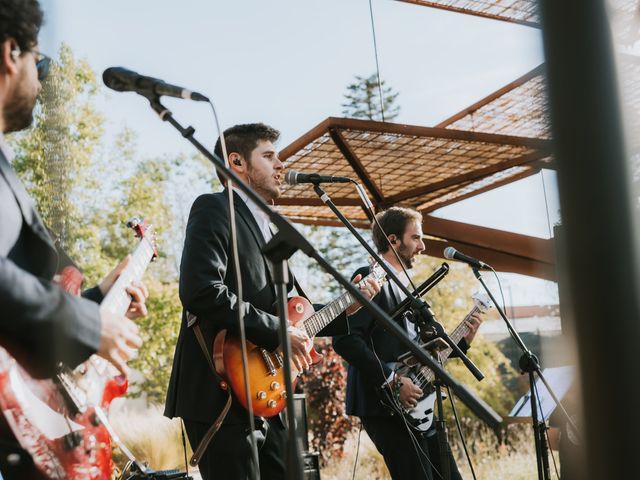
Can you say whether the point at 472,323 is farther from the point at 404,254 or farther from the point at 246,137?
the point at 246,137

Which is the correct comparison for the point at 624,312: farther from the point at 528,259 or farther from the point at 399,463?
the point at 528,259

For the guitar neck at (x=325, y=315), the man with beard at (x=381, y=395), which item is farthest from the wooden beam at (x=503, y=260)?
the guitar neck at (x=325, y=315)

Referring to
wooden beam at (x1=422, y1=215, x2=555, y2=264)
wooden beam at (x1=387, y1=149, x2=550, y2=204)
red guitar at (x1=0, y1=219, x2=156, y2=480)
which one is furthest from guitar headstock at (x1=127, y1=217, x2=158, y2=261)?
wooden beam at (x1=422, y1=215, x2=555, y2=264)

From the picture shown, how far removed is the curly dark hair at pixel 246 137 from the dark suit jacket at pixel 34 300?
6.69 ft

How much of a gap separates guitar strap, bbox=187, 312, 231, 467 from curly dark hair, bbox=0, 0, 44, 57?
1669 millimetres

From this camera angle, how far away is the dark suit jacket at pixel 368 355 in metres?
4.39

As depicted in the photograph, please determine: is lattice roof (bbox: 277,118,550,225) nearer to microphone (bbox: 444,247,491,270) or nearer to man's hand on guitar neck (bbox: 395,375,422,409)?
microphone (bbox: 444,247,491,270)

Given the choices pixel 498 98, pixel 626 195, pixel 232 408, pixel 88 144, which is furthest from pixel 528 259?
pixel 88 144

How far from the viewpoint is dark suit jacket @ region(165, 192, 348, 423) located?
10.2 ft

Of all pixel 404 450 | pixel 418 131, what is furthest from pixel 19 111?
pixel 418 131

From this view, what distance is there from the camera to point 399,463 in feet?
13.9

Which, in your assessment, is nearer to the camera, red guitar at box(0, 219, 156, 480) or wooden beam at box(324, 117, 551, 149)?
red guitar at box(0, 219, 156, 480)

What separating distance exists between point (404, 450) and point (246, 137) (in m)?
2.15

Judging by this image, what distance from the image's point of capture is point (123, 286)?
2473mm
